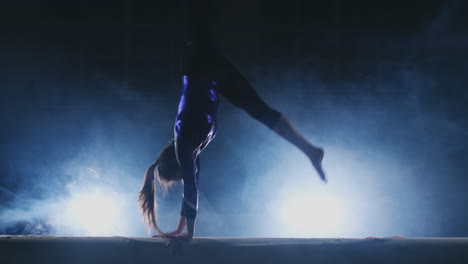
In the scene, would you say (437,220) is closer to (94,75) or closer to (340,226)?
(340,226)

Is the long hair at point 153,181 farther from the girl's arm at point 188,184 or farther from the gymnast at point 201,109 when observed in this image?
the girl's arm at point 188,184

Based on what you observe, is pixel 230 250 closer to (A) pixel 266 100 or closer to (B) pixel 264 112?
(B) pixel 264 112

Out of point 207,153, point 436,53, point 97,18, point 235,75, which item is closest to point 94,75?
point 97,18

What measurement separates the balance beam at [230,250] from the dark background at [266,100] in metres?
2.08

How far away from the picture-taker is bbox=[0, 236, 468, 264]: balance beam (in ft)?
3.68

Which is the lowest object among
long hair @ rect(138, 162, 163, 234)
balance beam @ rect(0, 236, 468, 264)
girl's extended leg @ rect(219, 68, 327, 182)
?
balance beam @ rect(0, 236, 468, 264)

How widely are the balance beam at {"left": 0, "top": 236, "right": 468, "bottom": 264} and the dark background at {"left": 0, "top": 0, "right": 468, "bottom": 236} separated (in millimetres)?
2075

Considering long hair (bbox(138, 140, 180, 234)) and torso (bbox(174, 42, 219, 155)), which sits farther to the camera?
long hair (bbox(138, 140, 180, 234))

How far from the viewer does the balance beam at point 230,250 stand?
112 centimetres

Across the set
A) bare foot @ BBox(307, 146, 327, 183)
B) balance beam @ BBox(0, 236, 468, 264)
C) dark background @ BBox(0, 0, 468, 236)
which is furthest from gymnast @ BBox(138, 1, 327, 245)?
dark background @ BBox(0, 0, 468, 236)

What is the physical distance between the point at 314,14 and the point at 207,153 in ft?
5.94

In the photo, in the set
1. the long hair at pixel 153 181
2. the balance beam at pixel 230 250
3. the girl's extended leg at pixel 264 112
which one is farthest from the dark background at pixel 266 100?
the balance beam at pixel 230 250

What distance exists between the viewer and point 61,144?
3.14m

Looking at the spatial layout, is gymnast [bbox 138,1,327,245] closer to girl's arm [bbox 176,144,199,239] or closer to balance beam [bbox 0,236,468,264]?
girl's arm [bbox 176,144,199,239]
